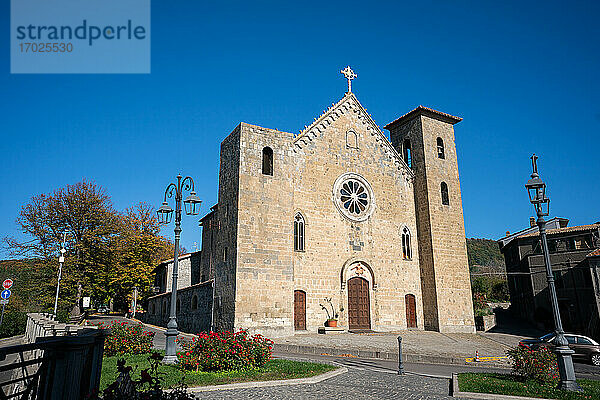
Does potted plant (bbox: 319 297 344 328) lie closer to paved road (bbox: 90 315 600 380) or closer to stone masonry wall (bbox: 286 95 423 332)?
stone masonry wall (bbox: 286 95 423 332)

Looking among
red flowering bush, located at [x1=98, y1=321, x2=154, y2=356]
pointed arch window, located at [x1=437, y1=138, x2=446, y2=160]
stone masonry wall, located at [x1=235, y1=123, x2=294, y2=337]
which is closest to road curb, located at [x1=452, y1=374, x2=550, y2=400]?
red flowering bush, located at [x1=98, y1=321, x2=154, y2=356]

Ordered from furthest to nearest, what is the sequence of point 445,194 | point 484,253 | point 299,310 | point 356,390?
point 484,253 < point 445,194 < point 299,310 < point 356,390

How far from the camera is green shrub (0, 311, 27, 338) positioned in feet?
92.3

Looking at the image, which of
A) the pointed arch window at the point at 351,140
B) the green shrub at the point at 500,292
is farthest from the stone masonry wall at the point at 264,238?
the green shrub at the point at 500,292

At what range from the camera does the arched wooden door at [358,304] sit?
25047 millimetres

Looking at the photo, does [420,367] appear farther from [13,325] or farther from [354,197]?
[13,325]

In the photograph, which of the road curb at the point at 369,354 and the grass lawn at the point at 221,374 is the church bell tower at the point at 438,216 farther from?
the grass lawn at the point at 221,374

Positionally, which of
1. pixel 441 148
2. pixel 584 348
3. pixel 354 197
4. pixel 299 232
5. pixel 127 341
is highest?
pixel 441 148

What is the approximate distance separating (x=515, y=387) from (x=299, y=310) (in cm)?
1401

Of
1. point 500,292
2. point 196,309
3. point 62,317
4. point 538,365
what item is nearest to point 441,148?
point 196,309

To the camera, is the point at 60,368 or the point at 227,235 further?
the point at 227,235

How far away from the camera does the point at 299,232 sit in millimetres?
24719

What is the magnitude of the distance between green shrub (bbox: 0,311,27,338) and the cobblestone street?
26527 mm

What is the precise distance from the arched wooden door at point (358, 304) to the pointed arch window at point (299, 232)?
13.0 ft
